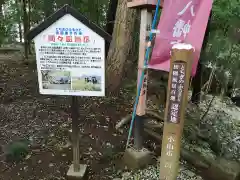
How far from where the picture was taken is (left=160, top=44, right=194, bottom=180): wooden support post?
235 cm

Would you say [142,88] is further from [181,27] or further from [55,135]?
[55,135]

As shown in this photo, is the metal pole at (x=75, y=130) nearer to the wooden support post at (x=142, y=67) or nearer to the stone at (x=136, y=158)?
the stone at (x=136, y=158)

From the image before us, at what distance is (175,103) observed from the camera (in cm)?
244

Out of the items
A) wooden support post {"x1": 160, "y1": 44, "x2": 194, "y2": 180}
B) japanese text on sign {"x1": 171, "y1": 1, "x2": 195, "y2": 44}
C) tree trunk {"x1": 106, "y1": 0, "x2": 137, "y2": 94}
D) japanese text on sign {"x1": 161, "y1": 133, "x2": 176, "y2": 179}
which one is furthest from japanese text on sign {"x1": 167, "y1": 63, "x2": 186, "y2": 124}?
tree trunk {"x1": 106, "y1": 0, "x2": 137, "y2": 94}

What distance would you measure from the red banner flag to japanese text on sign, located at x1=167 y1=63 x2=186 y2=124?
43 centimetres

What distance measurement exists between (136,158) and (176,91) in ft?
4.87

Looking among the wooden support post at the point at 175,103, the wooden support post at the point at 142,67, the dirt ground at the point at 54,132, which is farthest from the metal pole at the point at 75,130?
the wooden support post at the point at 175,103

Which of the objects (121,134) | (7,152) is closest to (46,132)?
(7,152)

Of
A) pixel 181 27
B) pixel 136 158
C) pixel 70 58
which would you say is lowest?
pixel 136 158

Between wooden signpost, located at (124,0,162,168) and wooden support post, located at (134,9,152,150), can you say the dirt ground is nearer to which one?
wooden signpost, located at (124,0,162,168)

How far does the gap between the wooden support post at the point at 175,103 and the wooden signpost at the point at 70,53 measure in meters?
0.80

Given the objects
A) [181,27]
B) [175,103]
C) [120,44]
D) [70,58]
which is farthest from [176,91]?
[120,44]

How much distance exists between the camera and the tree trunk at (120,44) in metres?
5.09

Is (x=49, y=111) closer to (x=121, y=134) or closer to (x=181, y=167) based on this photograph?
(x=121, y=134)
